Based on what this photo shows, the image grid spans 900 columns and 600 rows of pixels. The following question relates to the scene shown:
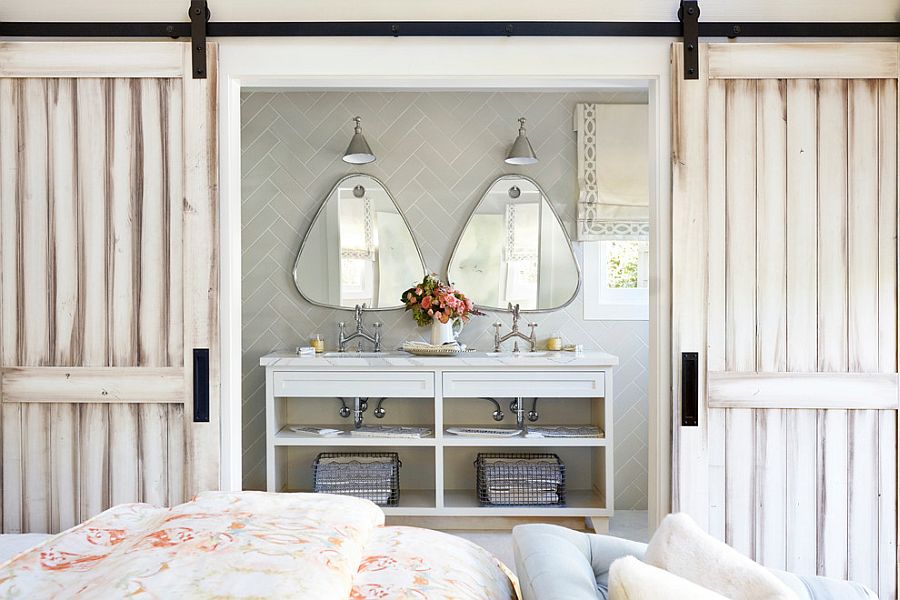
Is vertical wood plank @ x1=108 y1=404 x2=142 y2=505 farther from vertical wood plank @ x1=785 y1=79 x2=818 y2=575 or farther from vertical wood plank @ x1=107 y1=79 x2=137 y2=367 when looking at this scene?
vertical wood plank @ x1=785 y1=79 x2=818 y2=575

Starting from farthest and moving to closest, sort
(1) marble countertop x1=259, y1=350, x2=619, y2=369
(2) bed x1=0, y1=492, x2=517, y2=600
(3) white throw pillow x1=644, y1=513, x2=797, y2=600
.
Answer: (1) marble countertop x1=259, y1=350, x2=619, y2=369, (3) white throw pillow x1=644, y1=513, x2=797, y2=600, (2) bed x1=0, y1=492, x2=517, y2=600

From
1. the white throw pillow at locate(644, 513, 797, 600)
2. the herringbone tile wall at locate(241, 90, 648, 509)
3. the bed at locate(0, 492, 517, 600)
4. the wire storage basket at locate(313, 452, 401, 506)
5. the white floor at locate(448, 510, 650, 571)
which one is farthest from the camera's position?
the herringbone tile wall at locate(241, 90, 648, 509)

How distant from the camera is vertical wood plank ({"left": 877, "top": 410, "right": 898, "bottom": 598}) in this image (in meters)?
2.41

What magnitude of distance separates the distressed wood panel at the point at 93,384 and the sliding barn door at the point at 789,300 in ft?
5.92

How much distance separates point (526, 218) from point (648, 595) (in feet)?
10.7

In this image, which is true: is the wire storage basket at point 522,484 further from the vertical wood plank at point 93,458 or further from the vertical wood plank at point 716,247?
the vertical wood plank at point 93,458

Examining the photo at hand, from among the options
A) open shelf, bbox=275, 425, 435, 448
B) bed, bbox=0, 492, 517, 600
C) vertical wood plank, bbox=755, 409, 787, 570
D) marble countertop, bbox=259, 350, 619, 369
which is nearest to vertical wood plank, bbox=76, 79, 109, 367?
bed, bbox=0, 492, 517, 600

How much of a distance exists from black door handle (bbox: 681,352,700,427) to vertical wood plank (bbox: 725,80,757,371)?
0.13 metres

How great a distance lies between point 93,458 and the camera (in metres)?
2.45

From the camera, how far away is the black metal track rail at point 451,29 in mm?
2439

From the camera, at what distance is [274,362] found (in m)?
3.68

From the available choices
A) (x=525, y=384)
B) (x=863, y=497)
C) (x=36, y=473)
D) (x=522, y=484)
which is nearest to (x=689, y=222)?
(x=863, y=497)

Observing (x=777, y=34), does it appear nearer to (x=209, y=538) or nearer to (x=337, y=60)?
(x=337, y=60)

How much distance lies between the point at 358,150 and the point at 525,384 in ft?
5.29
